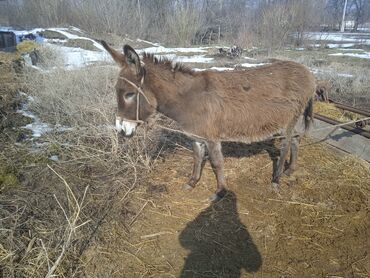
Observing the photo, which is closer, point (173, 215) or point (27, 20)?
point (173, 215)

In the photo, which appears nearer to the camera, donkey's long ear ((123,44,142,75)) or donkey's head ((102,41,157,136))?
donkey's long ear ((123,44,142,75))

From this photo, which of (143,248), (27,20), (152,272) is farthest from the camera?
(27,20)

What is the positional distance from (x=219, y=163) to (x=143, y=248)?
1.41 metres

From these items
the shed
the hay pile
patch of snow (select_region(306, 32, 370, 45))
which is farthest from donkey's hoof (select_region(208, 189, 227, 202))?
patch of snow (select_region(306, 32, 370, 45))

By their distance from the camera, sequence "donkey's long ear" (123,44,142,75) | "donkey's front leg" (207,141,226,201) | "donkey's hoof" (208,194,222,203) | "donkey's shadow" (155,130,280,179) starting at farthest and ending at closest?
"donkey's shadow" (155,130,280,179), "donkey's hoof" (208,194,222,203), "donkey's front leg" (207,141,226,201), "donkey's long ear" (123,44,142,75)

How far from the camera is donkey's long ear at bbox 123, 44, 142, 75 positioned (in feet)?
10.5

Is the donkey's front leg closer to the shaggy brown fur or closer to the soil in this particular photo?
the soil

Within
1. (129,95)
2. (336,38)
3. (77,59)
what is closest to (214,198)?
(129,95)

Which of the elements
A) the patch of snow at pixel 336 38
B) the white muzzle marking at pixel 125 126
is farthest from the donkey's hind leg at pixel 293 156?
the patch of snow at pixel 336 38

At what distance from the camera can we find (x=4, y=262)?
2688mm

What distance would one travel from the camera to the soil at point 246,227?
295 cm

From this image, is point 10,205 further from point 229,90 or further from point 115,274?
point 229,90

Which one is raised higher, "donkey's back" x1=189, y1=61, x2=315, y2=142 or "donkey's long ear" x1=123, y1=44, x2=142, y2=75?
"donkey's long ear" x1=123, y1=44, x2=142, y2=75

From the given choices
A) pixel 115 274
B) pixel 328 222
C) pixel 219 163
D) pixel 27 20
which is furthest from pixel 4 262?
pixel 27 20
